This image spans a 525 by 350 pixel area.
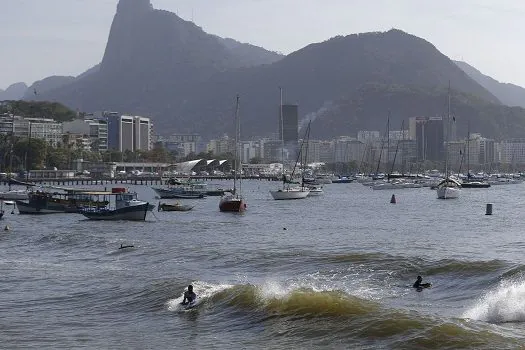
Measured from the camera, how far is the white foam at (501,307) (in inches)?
925

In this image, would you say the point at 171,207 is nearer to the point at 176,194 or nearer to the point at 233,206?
the point at 233,206

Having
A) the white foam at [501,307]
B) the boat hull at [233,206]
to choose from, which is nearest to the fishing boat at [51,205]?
the boat hull at [233,206]

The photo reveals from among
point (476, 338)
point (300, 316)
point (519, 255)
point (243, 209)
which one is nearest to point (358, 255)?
point (519, 255)

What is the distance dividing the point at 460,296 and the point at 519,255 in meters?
11.7

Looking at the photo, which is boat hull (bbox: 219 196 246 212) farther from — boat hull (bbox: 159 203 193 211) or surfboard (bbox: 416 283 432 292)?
surfboard (bbox: 416 283 432 292)

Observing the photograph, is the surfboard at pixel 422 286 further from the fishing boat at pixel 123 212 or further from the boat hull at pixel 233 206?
the boat hull at pixel 233 206

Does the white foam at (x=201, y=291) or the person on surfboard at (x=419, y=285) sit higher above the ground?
the person on surfboard at (x=419, y=285)

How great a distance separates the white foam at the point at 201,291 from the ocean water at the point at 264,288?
0.24 feet

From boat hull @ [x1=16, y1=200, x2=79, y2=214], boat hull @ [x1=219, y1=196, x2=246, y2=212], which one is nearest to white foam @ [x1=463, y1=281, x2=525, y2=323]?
boat hull @ [x1=219, y1=196, x2=246, y2=212]

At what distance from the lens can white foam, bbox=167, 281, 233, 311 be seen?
2670 cm

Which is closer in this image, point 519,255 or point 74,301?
point 74,301

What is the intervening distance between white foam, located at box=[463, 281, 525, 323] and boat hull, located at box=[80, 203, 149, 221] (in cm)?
4008

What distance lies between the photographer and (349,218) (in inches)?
2756

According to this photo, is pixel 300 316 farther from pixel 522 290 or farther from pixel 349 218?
pixel 349 218
